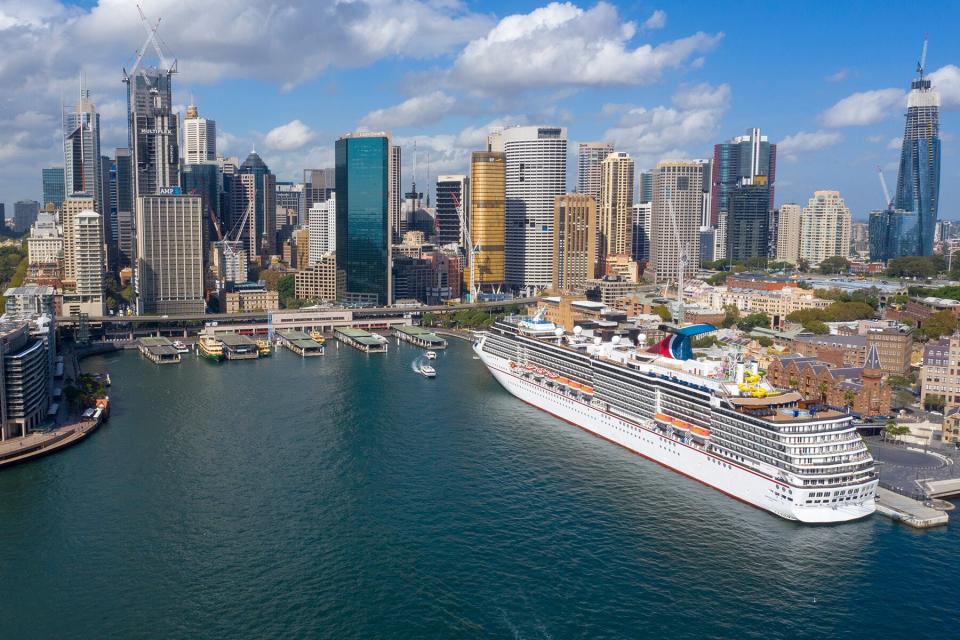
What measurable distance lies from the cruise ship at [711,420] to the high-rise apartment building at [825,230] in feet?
269

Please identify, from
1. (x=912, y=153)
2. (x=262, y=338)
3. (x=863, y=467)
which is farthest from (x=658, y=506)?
(x=912, y=153)

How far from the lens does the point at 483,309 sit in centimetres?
6750

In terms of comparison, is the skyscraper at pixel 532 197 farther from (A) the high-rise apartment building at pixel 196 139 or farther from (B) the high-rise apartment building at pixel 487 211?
(A) the high-rise apartment building at pixel 196 139

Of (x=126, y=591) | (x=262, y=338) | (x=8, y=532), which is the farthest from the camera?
(x=262, y=338)

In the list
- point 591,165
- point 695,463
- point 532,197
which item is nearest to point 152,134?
point 532,197

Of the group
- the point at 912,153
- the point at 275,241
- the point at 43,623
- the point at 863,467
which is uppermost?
the point at 912,153

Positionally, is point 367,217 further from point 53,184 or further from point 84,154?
point 53,184

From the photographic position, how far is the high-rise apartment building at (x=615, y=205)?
9544 centimetres

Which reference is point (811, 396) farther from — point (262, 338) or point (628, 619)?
point (262, 338)

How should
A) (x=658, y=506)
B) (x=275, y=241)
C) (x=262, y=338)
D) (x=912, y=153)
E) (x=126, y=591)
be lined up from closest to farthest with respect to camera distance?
1. (x=126, y=591)
2. (x=658, y=506)
3. (x=262, y=338)
4. (x=912, y=153)
5. (x=275, y=241)

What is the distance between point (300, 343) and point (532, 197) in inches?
1629

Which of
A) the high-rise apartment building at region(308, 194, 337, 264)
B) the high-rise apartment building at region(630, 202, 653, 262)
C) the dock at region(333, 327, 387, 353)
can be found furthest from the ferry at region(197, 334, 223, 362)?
the high-rise apartment building at region(630, 202, 653, 262)

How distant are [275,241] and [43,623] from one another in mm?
103396

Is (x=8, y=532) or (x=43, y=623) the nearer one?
(x=43, y=623)
